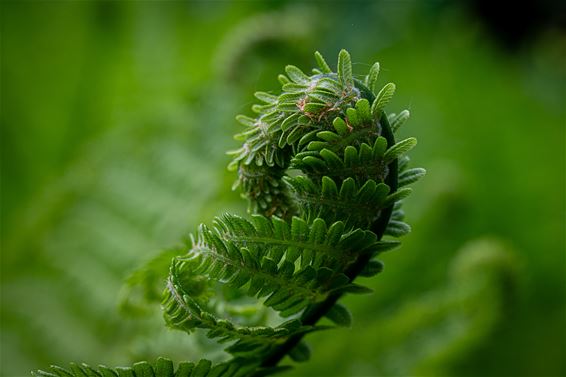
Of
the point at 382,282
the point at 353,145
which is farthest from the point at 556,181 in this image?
the point at 353,145

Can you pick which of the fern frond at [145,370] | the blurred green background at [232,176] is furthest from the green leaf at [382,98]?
the blurred green background at [232,176]

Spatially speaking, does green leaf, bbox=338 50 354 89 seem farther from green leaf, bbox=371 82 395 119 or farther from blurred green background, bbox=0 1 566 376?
blurred green background, bbox=0 1 566 376

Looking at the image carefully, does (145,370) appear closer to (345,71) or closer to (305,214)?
(305,214)

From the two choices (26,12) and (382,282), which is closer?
(382,282)

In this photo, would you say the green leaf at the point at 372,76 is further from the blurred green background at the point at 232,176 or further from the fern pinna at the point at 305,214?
the blurred green background at the point at 232,176

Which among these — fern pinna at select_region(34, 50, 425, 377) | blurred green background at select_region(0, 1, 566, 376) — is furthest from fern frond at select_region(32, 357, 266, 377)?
blurred green background at select_region(0, 1, 566, 376)

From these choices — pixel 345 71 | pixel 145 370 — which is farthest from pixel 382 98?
pixel 145 370

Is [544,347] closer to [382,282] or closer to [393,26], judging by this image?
[382,282]

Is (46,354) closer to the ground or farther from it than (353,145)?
farther from it
